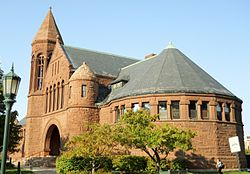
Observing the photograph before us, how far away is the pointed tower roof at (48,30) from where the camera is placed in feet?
159

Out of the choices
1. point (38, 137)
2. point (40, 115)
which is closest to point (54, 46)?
point (40, 115)

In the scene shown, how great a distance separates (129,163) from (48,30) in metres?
29.3

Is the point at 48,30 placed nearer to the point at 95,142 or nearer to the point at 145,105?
the point at 145,105

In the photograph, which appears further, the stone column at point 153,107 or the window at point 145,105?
the window at point 145,105

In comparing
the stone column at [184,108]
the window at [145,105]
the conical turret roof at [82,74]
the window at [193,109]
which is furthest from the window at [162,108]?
the conical turret roof at [82,74]

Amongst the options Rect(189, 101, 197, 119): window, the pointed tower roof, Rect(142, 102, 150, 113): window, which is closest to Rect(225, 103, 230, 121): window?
Rect(189, 101, 197, 119): window

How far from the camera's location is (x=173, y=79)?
100ft

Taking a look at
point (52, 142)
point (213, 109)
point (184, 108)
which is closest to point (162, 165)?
point (184, 108)

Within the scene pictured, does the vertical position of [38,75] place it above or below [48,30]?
below

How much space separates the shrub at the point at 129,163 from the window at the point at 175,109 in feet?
16.1

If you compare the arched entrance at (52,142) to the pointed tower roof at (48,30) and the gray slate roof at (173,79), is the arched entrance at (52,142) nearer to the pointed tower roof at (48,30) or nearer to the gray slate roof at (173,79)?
the gray slate roof at (173,79)

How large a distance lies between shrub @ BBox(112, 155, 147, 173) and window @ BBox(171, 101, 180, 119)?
16.1 ft

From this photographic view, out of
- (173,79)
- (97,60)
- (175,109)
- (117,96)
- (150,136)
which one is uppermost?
(97,60)

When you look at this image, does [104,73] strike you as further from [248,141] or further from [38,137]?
[248,141]
